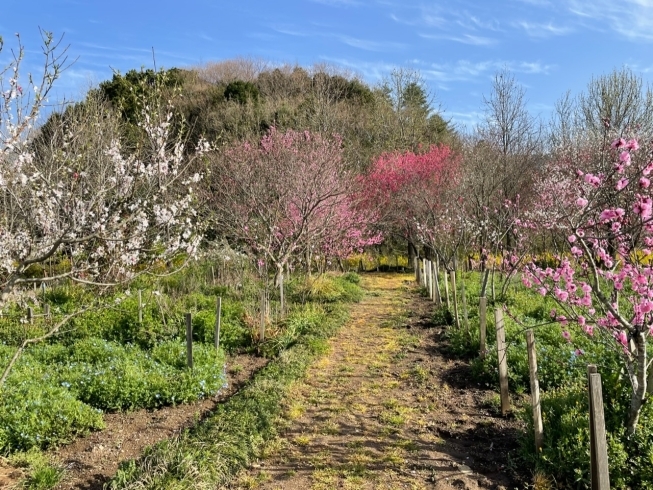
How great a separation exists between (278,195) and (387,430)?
25.7 ft

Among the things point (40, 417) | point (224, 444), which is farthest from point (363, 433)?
point (40, 417)

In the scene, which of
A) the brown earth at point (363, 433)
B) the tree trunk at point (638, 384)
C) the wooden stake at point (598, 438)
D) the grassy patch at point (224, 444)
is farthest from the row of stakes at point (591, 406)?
the grassy patch at point (224, 444)

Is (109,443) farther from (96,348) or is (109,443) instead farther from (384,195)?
(384,195)

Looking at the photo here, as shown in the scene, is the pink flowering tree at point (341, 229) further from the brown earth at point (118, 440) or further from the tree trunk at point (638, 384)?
the tree trunk at point (638, 384)

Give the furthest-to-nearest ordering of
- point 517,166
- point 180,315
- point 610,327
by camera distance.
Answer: point 517,166 → point 180,315 → point 610,327

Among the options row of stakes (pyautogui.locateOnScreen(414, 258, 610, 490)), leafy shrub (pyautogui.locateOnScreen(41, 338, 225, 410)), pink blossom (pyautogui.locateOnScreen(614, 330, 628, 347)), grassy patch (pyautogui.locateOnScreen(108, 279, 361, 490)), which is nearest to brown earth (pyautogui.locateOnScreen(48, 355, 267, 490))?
leafy shrub (pyautogui.locateOnScreen(41, 338, 225, 410))

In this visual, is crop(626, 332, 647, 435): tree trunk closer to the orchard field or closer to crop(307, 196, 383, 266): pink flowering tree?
the orchard field

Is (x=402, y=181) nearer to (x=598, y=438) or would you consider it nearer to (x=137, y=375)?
(x=137, y=375)

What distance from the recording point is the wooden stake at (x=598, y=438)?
2.96 metres

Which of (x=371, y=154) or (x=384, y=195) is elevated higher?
(x=371, y=154)

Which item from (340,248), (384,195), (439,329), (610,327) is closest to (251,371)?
(439,329)

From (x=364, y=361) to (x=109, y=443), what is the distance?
12.0ft

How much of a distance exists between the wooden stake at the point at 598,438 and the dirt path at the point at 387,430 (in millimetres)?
848

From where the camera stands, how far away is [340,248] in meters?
17.4
